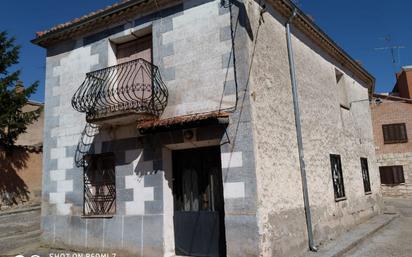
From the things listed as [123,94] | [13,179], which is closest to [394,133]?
[123,94]

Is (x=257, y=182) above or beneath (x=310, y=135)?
beneath

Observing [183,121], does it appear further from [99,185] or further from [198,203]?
[99,185]

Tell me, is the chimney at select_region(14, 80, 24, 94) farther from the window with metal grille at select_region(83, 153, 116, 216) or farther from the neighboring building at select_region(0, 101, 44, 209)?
the window with metal grille at select_region(83, 153, 116, 216)

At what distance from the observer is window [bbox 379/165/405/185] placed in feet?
69.9

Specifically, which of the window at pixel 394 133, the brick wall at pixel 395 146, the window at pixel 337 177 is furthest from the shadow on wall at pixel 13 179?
the window at pixel 394 133

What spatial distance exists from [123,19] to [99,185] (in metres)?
3.69

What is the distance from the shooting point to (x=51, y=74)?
350 inches

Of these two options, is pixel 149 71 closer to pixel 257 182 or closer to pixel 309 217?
pixel 257 182

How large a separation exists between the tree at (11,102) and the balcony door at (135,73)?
865cm

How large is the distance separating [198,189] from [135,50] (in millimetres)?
3440

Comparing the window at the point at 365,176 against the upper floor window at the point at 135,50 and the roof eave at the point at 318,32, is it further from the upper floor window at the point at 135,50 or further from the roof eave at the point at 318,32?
the upper floor window at the point at 135,50

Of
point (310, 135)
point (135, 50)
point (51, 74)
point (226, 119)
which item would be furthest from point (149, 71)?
point (310, 135)

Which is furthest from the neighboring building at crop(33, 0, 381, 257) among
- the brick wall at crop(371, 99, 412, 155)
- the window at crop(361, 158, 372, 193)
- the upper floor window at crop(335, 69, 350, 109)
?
the brick wall at crop(371, 99, 412, 155)

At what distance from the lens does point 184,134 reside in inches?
262
